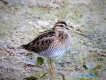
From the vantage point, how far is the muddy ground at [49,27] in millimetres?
6082

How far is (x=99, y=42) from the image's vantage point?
7586mm

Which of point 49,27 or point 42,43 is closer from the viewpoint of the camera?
point 42,43

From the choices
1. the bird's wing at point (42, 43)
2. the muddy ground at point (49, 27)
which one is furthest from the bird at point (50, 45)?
the muddy ground at point (49, 27)

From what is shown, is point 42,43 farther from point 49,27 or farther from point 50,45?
point 49,27

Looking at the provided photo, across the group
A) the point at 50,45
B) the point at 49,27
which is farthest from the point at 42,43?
the point at 49,27

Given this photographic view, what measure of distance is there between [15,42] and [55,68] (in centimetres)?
115

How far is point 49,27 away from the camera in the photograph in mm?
7984

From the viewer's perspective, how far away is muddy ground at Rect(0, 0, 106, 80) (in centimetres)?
608

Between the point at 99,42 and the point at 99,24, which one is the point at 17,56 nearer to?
the point at 99,42

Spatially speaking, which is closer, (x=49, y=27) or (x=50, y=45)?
(x=50, y=45)

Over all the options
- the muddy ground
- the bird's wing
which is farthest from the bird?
the muddy ground

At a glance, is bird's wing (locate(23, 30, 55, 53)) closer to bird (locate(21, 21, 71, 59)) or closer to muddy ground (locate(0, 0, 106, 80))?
bird (locate(21, 21, 71, 59))

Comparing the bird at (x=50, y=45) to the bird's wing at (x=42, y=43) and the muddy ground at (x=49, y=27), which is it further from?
the muddy ground at (x=49, y=27)

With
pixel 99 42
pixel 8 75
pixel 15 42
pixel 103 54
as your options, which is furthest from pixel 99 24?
pixel 8 75
